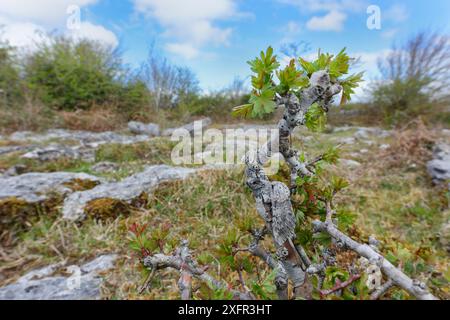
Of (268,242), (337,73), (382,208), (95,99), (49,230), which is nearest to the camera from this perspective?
(337,73)

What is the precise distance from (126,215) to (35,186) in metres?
0.86

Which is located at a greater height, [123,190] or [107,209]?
[123,190]

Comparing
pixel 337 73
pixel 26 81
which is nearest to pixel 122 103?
pixel 26 81

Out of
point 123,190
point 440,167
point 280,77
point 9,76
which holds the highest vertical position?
point 9,76

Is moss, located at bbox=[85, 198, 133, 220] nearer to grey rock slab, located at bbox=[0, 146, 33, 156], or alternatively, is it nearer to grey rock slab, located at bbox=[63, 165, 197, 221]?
grey rock slab, located at bbox=[63, 165, 197, 221]

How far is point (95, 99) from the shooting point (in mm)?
8180

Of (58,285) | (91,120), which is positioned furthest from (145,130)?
(58,285)

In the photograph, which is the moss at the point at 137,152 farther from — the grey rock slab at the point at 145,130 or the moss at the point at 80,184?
the grey rock slab at the point at 145,130

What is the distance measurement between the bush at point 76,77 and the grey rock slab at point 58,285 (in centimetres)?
763

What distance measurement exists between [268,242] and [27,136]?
581cm

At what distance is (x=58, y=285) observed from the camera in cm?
129

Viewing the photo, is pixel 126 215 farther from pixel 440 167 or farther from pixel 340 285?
pixel 440 167
